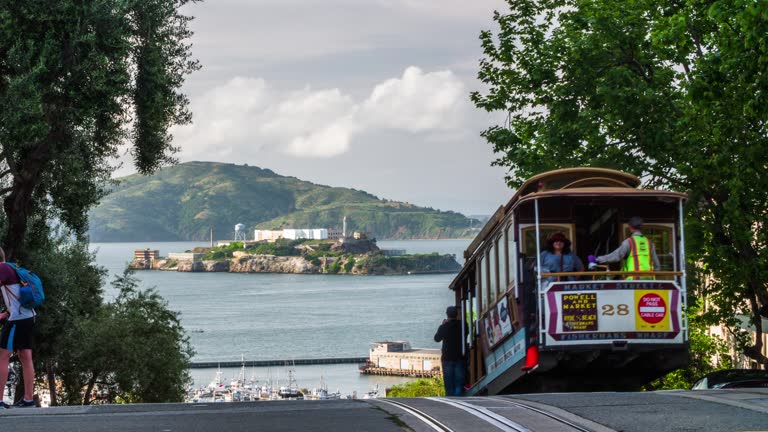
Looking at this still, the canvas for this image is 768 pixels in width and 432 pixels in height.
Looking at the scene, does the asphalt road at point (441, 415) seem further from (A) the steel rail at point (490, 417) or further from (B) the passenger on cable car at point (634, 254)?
(B) the passenger on cable car at point (634, 254)

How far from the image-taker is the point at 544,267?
15.3 m

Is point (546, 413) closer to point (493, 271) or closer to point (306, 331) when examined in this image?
point (493, 271)

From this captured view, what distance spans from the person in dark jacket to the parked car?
164 inches

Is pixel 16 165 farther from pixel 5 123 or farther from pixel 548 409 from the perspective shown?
pixel 548 409

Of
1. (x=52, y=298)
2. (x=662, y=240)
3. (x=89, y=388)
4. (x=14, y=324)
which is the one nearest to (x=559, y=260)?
(x=662, y=240)

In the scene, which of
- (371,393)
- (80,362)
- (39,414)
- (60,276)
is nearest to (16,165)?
(60,276)

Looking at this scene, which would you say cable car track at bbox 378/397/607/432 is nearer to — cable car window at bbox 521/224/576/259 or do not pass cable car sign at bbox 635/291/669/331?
do not pass cable car sign at bbox 635/291/669/331

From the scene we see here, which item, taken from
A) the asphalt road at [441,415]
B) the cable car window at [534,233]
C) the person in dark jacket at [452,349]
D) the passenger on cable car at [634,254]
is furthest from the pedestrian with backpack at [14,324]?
the person in dark jacket at [452,349]

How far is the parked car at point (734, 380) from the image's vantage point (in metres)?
15.7

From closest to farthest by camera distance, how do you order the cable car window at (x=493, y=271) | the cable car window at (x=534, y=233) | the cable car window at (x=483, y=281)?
1. the cable car window at (x=534, y=233)
2. the cable car window at (x=493, y=271)
3. the cable car window at (x=483, y=281)

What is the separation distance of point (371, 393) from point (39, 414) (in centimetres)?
9543

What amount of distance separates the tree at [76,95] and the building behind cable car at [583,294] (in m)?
6.94

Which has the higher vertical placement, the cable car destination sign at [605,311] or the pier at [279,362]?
the cable car destination sign at [605,311]

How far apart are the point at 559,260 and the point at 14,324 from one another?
7367 mm
